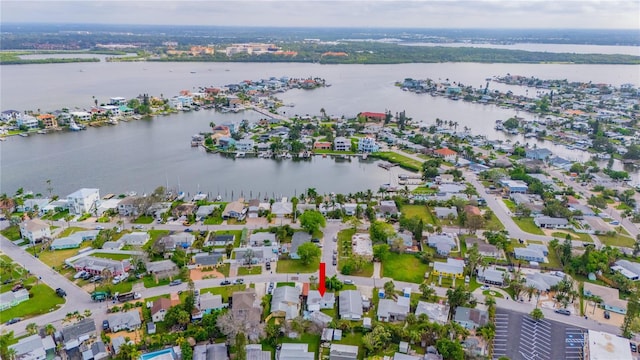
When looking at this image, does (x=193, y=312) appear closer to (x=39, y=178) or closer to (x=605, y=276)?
(x=605, y=276)

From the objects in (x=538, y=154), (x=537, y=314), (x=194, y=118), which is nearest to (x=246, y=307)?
(x=537, y=314)

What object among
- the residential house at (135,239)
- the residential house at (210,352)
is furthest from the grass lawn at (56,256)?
the residential house at (210,352)

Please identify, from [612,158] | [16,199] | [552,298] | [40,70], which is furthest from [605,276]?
[40,70]

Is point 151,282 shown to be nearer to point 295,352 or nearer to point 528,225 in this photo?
point 295,352

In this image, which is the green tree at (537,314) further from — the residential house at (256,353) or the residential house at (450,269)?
the residential house at (256,353)

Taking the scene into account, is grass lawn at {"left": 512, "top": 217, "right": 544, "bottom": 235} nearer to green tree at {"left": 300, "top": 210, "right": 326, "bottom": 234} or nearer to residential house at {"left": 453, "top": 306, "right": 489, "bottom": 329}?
residential house at {"left": 453, "top": 306, "right": 489, "bottom": 329}
